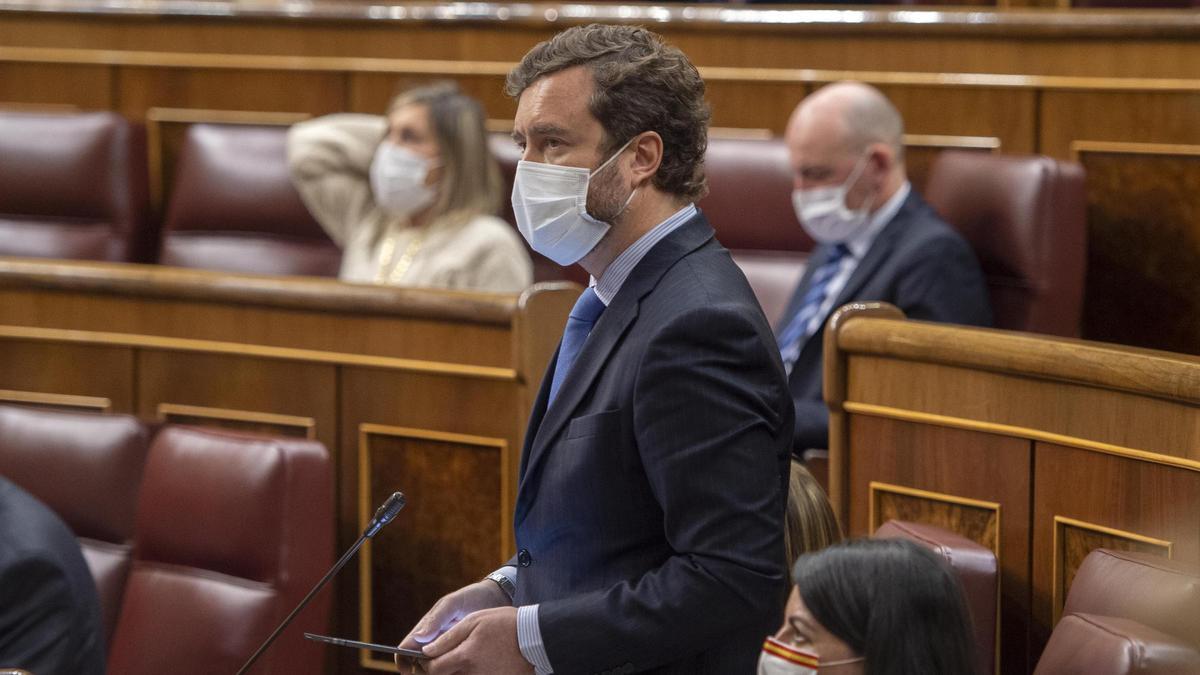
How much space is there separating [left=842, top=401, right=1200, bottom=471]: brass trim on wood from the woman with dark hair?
23 cm

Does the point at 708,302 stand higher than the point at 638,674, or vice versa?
the point at 708,302

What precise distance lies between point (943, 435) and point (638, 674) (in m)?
0.33

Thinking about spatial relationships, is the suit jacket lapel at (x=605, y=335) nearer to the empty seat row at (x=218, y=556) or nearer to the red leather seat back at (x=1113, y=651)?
the red leather seat back at (x=1113, y=651)

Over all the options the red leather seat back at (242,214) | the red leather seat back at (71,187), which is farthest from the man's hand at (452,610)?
the red leather seat back at (71,187)

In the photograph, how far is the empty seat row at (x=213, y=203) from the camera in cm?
131

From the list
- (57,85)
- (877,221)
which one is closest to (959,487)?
(877,221)

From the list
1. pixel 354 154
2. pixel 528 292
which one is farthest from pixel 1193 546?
pixel 354 154

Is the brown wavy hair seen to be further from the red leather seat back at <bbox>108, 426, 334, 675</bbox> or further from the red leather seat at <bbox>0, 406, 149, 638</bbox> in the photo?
the red leather seat at <bbox>0, 406, 149, 638</bbox>

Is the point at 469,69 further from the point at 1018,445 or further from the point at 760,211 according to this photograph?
the point at 1018,445

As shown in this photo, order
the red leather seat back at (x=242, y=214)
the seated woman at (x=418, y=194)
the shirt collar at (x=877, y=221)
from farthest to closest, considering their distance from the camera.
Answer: the red leather seat back at (x=242, y=214)
the seated woman at (x=418, y=194)
the shirt collar at (x=877, y=221)

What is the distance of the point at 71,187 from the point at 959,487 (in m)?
1.03

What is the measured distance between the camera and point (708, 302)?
512mm

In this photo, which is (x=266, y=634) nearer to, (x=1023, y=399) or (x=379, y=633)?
(x=379, y=633)

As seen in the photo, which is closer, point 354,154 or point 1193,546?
point 1193,546
